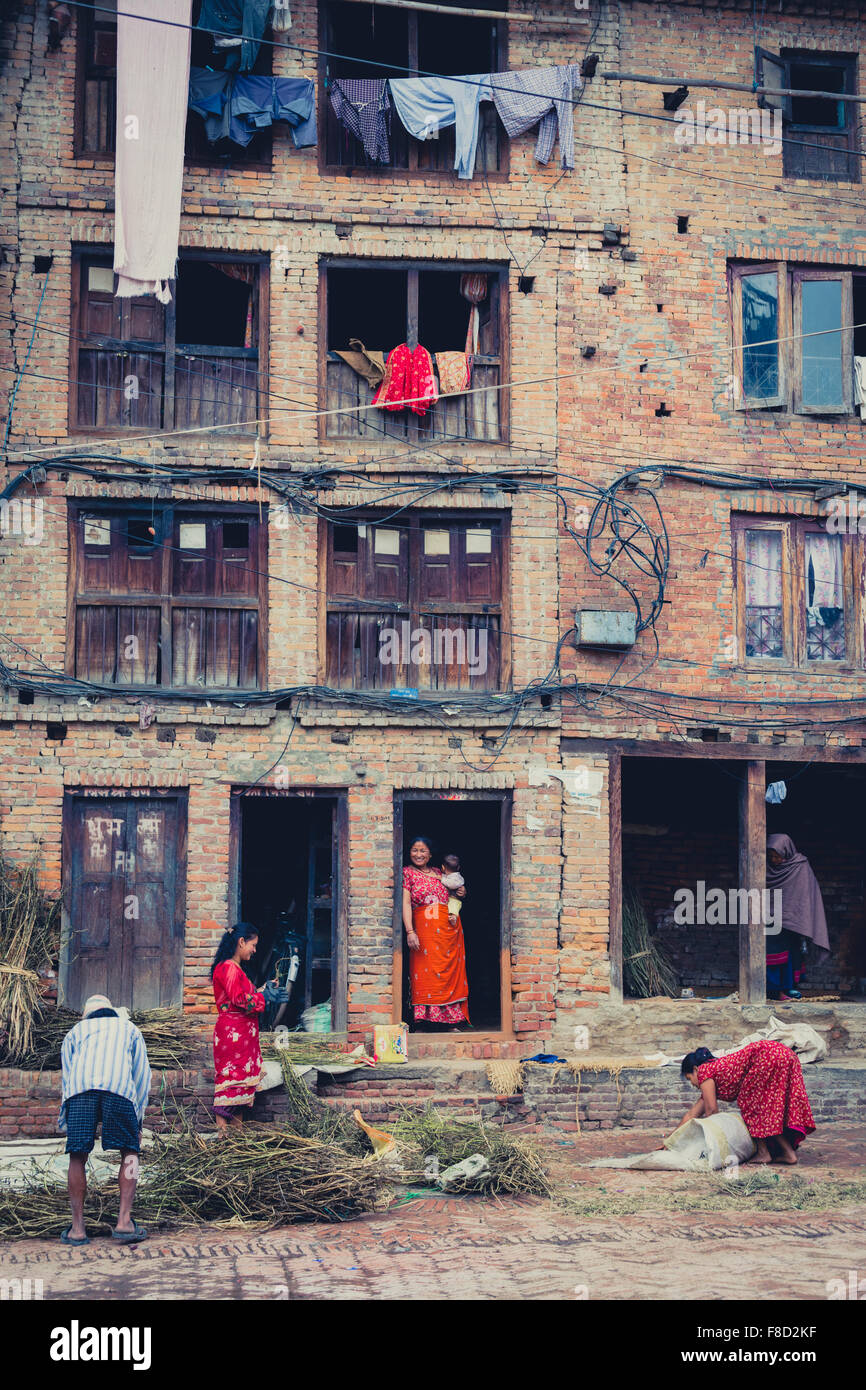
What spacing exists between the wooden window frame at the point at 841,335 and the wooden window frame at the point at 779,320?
0.10 meters

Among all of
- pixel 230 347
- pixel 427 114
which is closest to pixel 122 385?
pixel 230 347

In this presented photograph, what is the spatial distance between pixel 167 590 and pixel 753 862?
669 centimetres

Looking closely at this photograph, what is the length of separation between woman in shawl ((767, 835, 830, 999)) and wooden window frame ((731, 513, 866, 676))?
1.93 metres

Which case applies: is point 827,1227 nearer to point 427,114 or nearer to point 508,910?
point 508,910

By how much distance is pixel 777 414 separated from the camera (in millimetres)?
15117

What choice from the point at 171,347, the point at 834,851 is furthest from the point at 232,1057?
the point at 834,851

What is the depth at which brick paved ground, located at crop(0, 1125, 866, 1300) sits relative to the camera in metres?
8.17

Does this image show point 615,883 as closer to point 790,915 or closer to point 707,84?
point 790,915

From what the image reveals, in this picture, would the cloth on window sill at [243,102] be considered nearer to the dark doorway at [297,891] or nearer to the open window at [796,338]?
the open window at [796,338]

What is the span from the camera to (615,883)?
14422mm

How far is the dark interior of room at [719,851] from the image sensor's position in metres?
16.7

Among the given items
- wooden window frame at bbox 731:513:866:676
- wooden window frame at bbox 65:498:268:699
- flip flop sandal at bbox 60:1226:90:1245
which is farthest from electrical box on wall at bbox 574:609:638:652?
flip flop sandal at bbox 60:1226:90:1245

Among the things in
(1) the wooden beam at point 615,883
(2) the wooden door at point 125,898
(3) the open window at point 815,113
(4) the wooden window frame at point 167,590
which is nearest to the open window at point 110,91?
(4) the wooden window frame at point 167,590

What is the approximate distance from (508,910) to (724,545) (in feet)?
14.6
